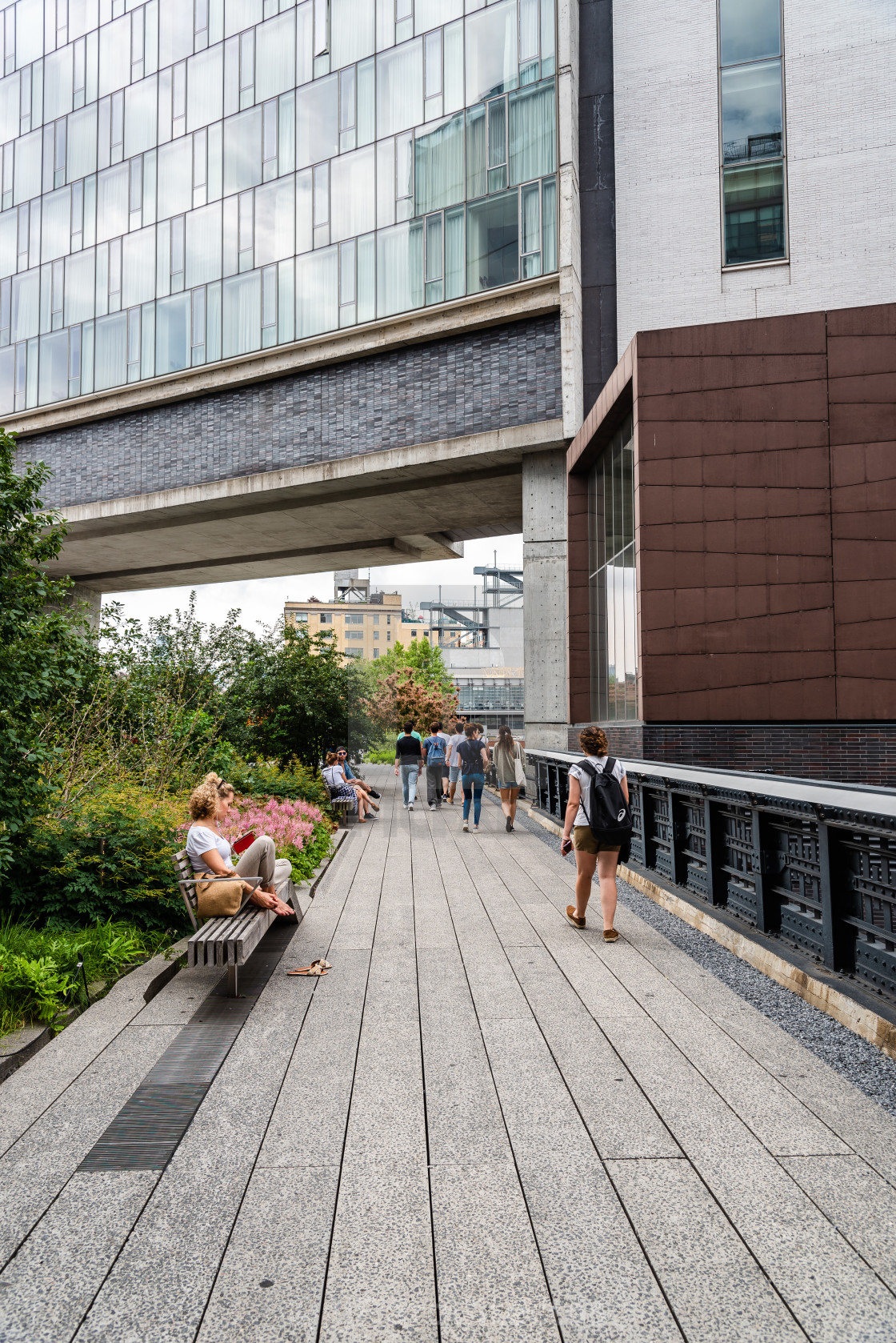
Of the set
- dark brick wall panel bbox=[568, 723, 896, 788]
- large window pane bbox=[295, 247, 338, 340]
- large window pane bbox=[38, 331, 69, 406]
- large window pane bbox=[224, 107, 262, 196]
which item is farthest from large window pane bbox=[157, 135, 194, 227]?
dark brick wall panel bbox=[568, 723, 896, 788]

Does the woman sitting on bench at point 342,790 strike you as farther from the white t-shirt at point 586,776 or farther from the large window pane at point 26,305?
the large window pane at point 26,305

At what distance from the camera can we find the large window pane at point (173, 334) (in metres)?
27.1

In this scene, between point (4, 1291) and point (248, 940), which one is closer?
point (4, 1291)

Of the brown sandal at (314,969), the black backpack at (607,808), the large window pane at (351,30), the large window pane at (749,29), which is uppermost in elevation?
the large window pane at (351,30)

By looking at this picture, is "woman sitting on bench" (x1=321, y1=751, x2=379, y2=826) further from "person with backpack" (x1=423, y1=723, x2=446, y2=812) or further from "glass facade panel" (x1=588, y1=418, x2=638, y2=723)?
"glass facade panel" (x1=588, y1=418, x2=638, y2=723)

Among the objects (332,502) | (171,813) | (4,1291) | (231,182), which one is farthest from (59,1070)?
(231,182)

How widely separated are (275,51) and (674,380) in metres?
18.9

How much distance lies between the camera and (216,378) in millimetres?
26219

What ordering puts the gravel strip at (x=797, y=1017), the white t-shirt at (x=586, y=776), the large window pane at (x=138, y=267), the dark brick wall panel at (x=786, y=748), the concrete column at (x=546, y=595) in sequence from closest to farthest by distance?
1. the gravel strip at (x=797, y=1017)
2. the white t-shirt at (x=586, y=776)
3. the dark brick wall panel at (x=786, y=748)
4. the concrete column at (x=546, y=595)
5. the large window pane at (x=138, y=267)

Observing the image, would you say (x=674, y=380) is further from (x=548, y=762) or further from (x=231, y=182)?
(x=231, y=182)

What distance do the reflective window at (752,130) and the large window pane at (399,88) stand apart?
7543 mm

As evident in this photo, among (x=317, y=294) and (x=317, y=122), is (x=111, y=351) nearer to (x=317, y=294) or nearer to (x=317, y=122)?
(x=317, y=294)

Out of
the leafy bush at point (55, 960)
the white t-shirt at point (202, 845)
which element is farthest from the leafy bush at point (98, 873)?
the white t-shirt at point (202, 845)

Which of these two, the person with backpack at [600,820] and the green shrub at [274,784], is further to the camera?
the green shrub at [274,784]
